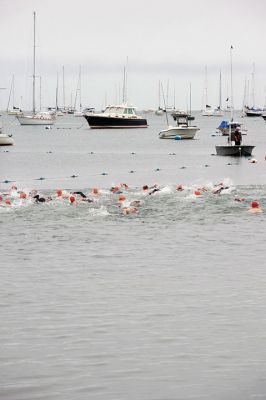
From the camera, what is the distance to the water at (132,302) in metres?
12.0

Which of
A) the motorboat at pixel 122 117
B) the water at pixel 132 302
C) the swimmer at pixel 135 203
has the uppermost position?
the motorboat at pixel 122 117

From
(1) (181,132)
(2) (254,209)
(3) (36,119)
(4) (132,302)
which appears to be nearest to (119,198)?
(2) (254,209)

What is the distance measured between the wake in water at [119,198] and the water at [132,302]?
0.34 meters

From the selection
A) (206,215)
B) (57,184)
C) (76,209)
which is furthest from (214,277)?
(57,184)

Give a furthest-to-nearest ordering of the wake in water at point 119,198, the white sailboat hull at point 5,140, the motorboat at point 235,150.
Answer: the white sailboat hull at point 5,140
the motorboat at point 235,150
the wake in water at point 119,198

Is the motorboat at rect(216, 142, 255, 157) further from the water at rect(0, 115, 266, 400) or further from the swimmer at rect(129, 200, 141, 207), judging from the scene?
the swimmer at rect(129, 200, 141, 207)

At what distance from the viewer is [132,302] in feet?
54.4

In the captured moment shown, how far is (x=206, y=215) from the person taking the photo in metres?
31.8

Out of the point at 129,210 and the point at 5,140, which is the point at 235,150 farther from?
the point at 129,210

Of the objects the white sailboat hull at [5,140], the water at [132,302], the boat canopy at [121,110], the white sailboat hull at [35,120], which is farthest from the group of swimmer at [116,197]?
the white sailboat hull at [35,120]

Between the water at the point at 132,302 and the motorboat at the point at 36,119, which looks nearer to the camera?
the water at the point at 132,302

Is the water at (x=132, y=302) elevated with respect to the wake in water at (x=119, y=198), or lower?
lower

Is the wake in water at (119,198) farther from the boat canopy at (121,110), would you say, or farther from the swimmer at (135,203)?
the boat canopy at (121,110)

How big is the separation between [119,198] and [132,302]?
20.9 meters
